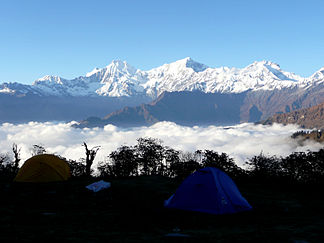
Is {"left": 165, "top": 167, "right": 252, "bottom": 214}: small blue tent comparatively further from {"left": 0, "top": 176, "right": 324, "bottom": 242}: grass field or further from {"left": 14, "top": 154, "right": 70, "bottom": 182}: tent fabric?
{"left": 14, "top": 154, "right": 70, "bottom": 182}: tent fabric

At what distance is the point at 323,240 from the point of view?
38.7 ft

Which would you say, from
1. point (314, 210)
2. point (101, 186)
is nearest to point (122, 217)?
point (101, 186)

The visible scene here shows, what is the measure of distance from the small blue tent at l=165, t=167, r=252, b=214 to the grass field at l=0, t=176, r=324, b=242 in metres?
0.58

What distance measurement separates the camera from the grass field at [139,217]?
12.4 meters

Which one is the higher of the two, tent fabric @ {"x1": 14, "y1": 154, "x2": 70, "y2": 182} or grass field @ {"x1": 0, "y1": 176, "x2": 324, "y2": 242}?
tent fabric @ {"x1": 14, "y1": 154, "x2": 70, "y2": 182}

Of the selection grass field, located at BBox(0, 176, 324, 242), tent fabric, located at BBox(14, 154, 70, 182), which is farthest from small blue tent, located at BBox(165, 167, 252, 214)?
tent fabric, located at BBox(14, 154, 70, 182)

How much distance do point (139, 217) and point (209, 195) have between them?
4.20 metres

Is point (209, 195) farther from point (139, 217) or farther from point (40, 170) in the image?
point (40, 170)

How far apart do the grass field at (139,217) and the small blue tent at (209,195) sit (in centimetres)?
58

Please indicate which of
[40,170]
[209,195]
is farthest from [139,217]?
[40,170]

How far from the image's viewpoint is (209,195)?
18.3 meters

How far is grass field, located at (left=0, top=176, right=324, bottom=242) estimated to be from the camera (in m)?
12.4

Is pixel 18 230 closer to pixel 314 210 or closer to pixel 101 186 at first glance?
pixel 101 186

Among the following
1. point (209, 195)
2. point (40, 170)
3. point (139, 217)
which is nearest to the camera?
point (139, 217)
